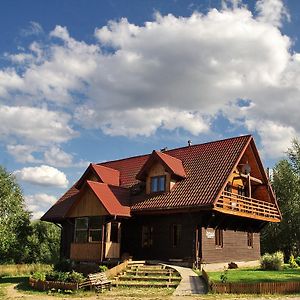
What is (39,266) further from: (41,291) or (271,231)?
(271,231)

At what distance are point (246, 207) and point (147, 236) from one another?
22.4 ft

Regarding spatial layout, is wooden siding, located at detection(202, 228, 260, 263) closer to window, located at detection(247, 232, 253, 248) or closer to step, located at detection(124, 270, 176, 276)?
window, located at detection(247, 232, 253, 248)

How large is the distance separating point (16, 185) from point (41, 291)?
→ 22.6 m

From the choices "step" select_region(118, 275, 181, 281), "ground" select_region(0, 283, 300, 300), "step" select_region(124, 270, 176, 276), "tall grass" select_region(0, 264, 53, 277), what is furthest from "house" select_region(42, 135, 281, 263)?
"ground" select_region(0, 283, 300, 300)

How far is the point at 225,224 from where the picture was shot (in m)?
27.4

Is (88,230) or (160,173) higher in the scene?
(160,173)

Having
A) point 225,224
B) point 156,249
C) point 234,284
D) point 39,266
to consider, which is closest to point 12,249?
point 39,266

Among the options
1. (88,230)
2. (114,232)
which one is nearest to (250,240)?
(114,232)

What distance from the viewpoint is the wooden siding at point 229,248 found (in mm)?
25219

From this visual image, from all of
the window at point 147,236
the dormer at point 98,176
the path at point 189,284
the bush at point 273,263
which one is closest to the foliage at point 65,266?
the window at point 147,236

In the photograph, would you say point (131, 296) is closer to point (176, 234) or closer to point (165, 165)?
point (176, 234)

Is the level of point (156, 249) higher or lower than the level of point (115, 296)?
higher

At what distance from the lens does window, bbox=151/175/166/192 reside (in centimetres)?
2748

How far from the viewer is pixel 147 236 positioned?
2741 cm
